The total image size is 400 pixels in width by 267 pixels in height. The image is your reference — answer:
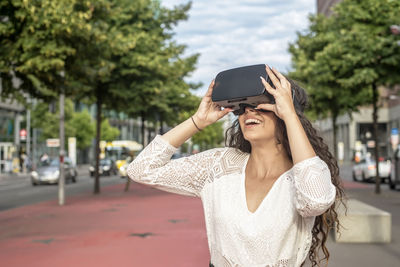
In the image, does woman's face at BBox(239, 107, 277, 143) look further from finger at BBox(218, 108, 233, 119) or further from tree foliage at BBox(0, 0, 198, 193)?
tree foliage at BBox(0, 0, 198, 193)

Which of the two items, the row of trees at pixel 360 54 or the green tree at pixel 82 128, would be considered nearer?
the row of trees at pixel 360 54

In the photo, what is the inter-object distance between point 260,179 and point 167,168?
1.44ft

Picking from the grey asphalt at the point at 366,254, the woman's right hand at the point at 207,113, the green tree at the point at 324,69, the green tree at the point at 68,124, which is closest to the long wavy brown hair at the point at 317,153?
the woman's right hand at the point at 207,113

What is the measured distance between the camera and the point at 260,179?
2.38 m

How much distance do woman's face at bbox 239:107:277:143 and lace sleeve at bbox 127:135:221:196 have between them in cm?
26

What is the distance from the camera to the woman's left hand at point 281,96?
2176 millimetres

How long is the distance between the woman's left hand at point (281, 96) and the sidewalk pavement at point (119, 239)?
527 cm

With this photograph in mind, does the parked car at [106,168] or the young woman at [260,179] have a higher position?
the young woman at [260,179]

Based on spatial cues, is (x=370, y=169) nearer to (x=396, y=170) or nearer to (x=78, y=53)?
(x=396, y=170)

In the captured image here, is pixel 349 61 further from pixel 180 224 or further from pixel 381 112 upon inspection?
pixel 381 112

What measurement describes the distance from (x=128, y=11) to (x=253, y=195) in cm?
2030

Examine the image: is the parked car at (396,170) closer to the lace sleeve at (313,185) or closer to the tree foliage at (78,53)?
the tree foliage at (78,53)

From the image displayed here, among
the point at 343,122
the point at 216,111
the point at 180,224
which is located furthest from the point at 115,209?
the point at 343,122

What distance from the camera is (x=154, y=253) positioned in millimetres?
8172
